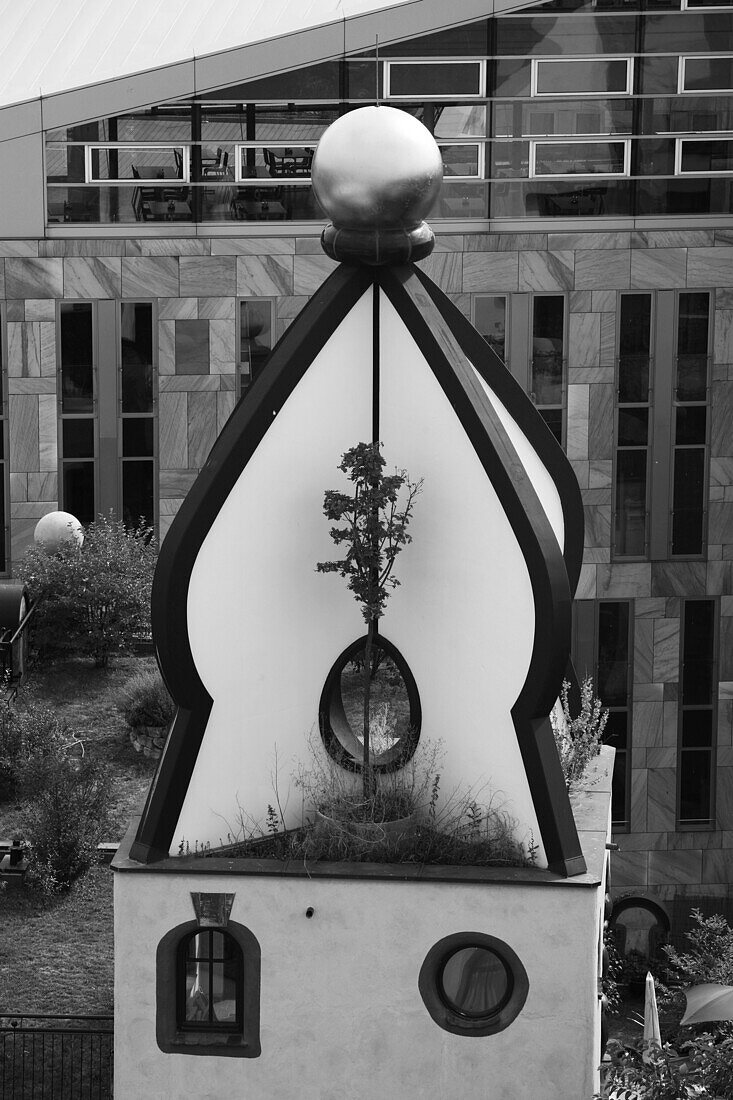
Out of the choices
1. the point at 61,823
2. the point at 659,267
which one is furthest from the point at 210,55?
the point at 61,823

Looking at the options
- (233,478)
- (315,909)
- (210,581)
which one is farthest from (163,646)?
(315,909)

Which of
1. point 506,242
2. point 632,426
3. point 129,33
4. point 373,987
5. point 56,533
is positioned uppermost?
point 129,33

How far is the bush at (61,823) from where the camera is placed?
1903 centimetres

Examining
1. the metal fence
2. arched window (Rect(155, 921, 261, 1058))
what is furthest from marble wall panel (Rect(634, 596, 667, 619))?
arched window (Rect(155, 921, 261, 1058))

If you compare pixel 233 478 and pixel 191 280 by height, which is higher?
pixel 191 280

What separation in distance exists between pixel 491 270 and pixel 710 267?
14.0 feet

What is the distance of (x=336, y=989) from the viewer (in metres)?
12.7

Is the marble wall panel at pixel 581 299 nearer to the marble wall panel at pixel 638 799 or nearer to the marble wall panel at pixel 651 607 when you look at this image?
the marble wall panel at pixel 651 607

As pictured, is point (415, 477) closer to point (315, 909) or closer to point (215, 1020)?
point (315, 909)

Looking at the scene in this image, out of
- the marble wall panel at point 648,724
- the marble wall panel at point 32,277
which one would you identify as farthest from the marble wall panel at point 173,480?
the marble wall panel at point 648,724

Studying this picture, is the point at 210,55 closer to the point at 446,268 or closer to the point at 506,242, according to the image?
the point at 446,268

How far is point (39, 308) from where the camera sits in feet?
94.6

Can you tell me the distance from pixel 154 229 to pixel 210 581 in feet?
57.3

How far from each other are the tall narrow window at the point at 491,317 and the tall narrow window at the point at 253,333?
4051 mm
